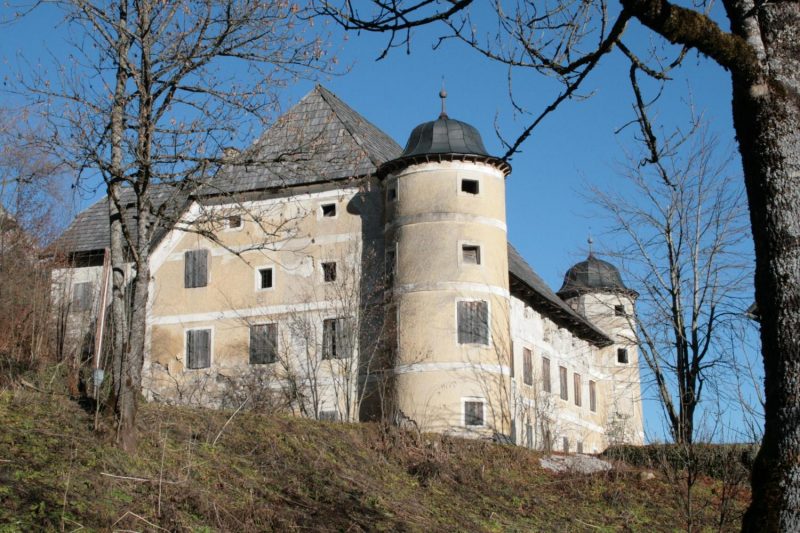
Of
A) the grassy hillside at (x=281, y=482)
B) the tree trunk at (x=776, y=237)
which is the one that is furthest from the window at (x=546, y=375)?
the tree trunk at (x=776, y=237)

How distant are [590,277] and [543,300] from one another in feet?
29.3

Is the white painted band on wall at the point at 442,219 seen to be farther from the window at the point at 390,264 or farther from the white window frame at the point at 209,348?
the white window frame at the point at 209,348

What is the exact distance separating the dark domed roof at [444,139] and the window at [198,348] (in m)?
8.56

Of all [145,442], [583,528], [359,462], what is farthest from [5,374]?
[583,528]

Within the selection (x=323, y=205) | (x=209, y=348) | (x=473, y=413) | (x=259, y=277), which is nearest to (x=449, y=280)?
(x=473, y=413)

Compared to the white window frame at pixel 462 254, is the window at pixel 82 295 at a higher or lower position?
lower

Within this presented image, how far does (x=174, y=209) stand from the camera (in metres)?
13.3

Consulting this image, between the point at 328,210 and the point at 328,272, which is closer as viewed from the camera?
the point at 328,272

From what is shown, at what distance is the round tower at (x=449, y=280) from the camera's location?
90.3 ft

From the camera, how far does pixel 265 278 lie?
104 feet

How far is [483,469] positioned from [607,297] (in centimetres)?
2345

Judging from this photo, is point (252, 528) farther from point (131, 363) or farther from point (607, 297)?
point (607, 297)

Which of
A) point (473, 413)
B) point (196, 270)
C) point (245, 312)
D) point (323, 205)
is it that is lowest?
point (473, 413)

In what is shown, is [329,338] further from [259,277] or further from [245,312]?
[259,277]
